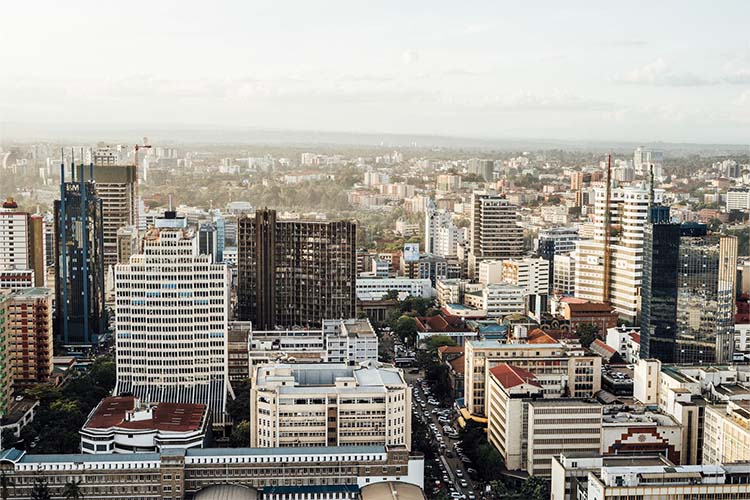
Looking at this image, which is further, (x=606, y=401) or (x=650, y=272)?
(x=650, y=272)

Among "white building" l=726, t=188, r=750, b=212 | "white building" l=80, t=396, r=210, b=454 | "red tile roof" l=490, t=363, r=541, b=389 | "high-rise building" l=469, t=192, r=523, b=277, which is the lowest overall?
"white building" l=80, t=396, r=210, b=454

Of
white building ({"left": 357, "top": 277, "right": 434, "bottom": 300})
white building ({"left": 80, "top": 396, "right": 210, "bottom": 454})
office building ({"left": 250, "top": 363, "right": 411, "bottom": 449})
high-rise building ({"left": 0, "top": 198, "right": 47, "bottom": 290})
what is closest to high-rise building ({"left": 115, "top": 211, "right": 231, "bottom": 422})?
white building ({"left": 80, "top": 396, "right": 210, "bottom": 454})

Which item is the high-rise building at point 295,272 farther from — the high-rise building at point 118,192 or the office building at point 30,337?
the high-rise building at point 118,192

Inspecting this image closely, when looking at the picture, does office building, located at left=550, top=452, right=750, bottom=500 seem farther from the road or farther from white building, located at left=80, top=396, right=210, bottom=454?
white building, located at left=80, top=396, right=210, bottom=454

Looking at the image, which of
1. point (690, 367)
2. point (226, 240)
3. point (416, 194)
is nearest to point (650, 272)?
point (690, 367)

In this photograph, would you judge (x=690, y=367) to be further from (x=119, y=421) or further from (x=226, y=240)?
(x=226, y=240)

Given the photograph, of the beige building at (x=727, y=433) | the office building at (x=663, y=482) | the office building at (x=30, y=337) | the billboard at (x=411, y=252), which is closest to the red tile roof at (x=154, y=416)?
the office building at (x=30, y=337)

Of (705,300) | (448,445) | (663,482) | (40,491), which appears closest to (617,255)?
(705,300)
